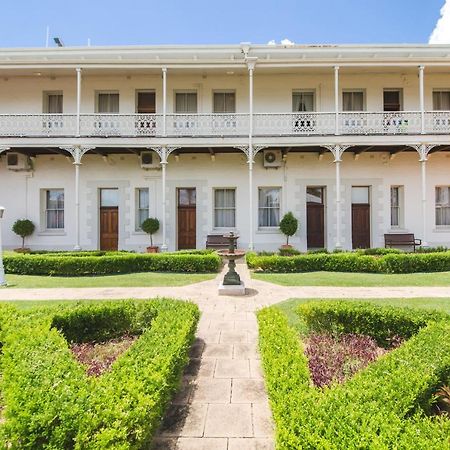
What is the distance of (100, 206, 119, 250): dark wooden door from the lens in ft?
51.4

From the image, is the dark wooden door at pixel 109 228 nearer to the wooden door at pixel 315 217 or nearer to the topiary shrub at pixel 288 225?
the topiary shrub at pixel 288 225

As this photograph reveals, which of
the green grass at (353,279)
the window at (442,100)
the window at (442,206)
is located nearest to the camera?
the green grass at (353,279)

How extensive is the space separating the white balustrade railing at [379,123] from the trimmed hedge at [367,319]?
10.7 m

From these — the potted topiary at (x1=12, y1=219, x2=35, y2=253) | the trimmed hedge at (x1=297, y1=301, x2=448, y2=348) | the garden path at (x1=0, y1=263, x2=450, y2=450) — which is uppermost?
the potted topiary at (x1=12, y1=219, x2=35, y2=253)

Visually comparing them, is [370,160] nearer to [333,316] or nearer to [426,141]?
[426,141]

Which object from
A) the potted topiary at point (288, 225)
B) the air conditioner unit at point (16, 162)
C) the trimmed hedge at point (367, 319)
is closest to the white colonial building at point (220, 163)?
the air conditioner unit at point (16, 162)

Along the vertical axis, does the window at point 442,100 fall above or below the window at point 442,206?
above

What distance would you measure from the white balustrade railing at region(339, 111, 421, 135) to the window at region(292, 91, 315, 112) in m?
1.97

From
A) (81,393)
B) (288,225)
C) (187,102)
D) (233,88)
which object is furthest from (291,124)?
(81,393)

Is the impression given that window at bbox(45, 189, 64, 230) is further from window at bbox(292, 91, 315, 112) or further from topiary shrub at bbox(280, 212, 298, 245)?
window at bbox(292, 91, 315, 112)

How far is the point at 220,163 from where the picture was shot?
15297mm

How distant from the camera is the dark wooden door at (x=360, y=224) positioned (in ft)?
51.0

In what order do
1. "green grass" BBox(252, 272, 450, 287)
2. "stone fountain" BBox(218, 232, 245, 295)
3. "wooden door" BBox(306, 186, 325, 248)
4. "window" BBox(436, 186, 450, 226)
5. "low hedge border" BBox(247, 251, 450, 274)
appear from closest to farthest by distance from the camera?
"stone fountain" BBox(218, 232, 245, 295), "green grass" BBox(252, 272, 450, 287), "low hedge border" BBox(247, 251, 450, 274), "window" BBox(436, 186, 450, 226), "wooden door" BBox(306, 186, 325, 248)

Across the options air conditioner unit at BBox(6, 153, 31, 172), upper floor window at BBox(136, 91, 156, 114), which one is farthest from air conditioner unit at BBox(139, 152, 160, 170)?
air conditioner unit at BBox(6, 153, 31, 172)
